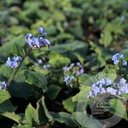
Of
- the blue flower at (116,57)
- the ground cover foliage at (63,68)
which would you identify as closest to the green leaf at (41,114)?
the ground cover foliage at (63,68)

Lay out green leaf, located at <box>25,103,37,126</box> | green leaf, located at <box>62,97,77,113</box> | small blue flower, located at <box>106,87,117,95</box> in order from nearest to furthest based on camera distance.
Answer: small blue flower, located at <box>106,87,117,95</box>, green leaf, located at <box>25,103,37,126</box>, green leaf, located at <box>62,97,77,113</box>

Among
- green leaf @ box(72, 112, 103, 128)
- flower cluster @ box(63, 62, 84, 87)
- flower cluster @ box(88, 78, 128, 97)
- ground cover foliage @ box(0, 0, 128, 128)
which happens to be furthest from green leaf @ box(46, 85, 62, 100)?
flower cluster @ box(88, 78, 128, 97)

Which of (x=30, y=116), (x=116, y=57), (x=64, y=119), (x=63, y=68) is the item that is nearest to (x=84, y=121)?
(x=64, y=119)

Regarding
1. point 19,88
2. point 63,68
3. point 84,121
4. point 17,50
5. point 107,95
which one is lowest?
point 84,121

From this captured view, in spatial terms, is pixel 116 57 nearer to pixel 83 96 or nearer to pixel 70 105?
pixel 83 96

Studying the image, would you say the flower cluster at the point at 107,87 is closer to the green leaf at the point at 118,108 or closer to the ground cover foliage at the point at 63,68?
the ground cover foliage at the point at 63,68

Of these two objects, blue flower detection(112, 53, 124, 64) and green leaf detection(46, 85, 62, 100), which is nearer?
blue flower detection(112, 53, 124, 64)

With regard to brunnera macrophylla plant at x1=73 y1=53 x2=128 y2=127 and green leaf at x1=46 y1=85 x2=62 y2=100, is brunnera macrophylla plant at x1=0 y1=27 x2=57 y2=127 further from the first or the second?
green leaf at x1=46 y1=85 x2=62 y2=100
